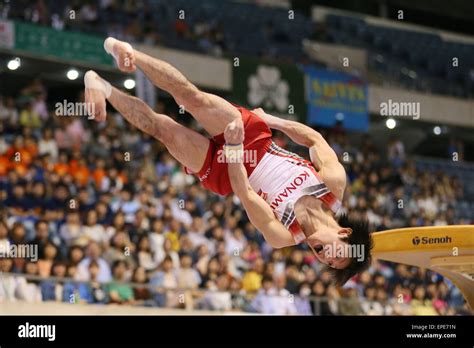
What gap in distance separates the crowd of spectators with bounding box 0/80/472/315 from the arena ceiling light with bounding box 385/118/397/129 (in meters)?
5.03

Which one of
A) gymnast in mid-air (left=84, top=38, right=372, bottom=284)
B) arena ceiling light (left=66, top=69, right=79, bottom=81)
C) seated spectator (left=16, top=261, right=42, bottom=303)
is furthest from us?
arena ceiling light (left=66, top=69, right=79, bottom=81)

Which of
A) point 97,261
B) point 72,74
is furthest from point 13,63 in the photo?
point 97,261

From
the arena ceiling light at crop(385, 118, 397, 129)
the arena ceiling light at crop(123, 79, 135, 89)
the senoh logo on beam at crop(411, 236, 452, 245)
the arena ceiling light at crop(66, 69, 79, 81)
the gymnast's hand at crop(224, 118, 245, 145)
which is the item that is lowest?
the senoh logo on beam at crop(411, 236, 452, 245)

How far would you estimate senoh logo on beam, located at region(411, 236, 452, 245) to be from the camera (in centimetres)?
727

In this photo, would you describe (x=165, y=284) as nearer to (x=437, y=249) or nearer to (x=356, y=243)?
(x=437, y=249)

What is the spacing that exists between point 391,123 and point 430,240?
13149 millimetres

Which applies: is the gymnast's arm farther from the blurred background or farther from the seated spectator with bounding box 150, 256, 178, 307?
the seated spectator with bounding box 150, 256, 178, 307

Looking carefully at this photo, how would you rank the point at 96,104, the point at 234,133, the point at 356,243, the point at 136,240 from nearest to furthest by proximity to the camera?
1. the point at 234,133
2. the point at 96,104
3. the point at 356,243
4. the point at 136,240

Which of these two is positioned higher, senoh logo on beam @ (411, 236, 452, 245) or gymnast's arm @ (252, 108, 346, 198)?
gymnast's arm @ (252, 108, 346, 198)

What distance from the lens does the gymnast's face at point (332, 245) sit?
654cm

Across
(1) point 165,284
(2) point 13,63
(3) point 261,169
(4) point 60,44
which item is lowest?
(1) point 165,284

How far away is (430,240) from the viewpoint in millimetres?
7355

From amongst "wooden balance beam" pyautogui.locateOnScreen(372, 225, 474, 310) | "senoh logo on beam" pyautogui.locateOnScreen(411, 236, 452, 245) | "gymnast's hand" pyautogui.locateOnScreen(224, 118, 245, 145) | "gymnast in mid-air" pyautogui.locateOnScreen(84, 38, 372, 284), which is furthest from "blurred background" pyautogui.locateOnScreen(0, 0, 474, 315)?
"gymnast's hand" pyautogui.locateOnScreen(224, 118, 245, 145)
